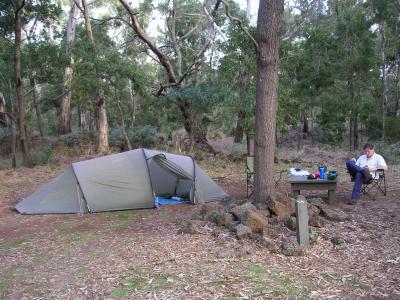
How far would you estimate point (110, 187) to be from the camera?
29.0 feet

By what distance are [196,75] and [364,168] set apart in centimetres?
1273

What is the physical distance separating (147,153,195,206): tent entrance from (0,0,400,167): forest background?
186 inches

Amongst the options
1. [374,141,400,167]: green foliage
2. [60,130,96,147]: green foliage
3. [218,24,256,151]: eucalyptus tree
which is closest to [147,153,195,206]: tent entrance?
[218,24,256,151]: eucalyptus tree

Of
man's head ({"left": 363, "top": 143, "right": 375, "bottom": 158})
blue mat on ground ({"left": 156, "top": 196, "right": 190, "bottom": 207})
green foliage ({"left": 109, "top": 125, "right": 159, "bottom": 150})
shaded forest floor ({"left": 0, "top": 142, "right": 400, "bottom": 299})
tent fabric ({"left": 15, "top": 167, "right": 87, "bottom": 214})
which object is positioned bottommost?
shaded forest floor ({"left": 0, "top": 142, "right": 400, "bottom": 299})

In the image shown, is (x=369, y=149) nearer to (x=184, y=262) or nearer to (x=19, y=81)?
(x=184, y=262)

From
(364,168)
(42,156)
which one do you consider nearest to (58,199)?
(364,168)

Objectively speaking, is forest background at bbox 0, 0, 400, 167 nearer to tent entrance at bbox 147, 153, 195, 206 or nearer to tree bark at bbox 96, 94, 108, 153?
tree bark at bbox 96, 94, 108, 153

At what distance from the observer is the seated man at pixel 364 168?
7.89 metres

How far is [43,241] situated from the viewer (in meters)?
6.57

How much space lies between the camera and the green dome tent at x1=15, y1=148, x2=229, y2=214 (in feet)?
28.4

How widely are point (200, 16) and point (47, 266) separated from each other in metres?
18.7

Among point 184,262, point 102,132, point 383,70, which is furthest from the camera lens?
point 383,70

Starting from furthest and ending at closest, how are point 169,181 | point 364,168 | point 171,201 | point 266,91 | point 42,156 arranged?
point 42,156
point 169,181
point 171,201
point 364,168
point 266,91

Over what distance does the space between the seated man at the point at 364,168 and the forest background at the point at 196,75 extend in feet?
18.3
